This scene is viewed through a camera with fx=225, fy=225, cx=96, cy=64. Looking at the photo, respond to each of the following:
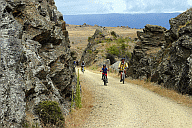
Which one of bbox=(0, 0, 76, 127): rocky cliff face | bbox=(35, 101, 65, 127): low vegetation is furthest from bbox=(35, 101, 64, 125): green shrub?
bbox=(0, 0, 76, 127): rocky cliff face

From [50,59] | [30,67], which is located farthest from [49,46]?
[30,67]

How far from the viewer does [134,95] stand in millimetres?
15148

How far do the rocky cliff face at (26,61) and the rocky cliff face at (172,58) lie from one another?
792 centimetres

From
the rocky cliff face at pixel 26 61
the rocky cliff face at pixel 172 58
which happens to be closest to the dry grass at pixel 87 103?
the rocky cliff face at pixel 172 58

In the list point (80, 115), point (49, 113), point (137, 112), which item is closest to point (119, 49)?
point (137, 112)

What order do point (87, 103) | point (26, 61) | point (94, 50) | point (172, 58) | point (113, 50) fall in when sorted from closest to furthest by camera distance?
point (26, 61) → point (87, 103) → point (172, 58) → point (113, 50) → point (94, 50)

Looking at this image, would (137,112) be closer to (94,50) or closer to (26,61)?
(26,61)

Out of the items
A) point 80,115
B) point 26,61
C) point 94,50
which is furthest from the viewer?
point 94,50

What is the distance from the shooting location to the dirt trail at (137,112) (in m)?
9.70

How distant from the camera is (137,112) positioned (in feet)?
36.8

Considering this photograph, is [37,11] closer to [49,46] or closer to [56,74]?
[49,46]

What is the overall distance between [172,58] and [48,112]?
41.2 ft

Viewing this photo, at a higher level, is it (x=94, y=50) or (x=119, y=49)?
(x=119, y=49)

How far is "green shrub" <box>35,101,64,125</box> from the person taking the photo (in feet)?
26.1
